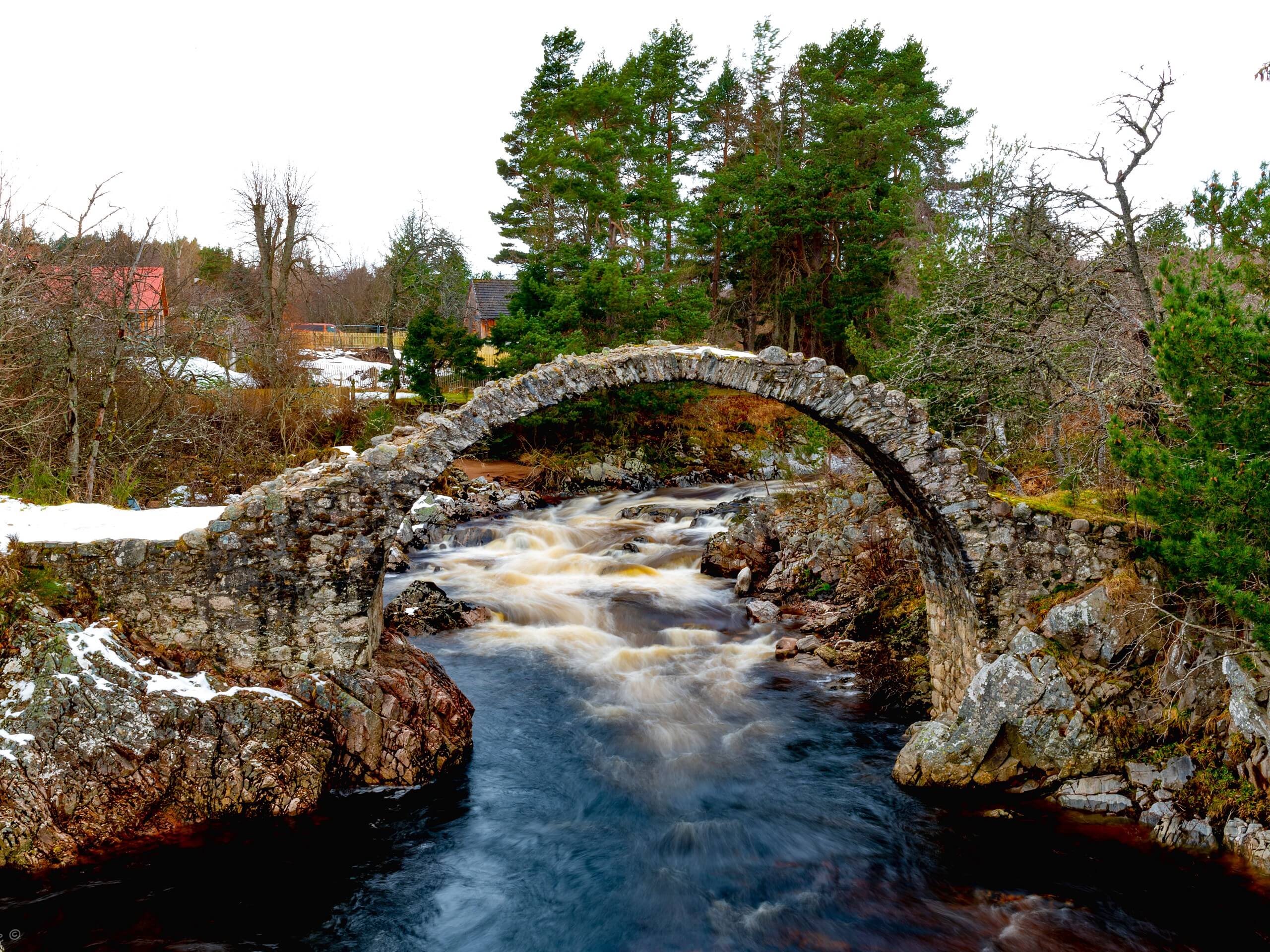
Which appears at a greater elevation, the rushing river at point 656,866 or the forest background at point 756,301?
the forest background at point 756,301

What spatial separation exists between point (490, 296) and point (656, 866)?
1634 inches


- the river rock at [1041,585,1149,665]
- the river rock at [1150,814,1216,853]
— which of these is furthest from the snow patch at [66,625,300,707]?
the river rock at [1150,814,1216,853]

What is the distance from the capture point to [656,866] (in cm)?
671

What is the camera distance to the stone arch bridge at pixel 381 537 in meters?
6.86

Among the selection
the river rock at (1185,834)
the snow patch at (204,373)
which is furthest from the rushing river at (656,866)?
the snow patch at (204,373)

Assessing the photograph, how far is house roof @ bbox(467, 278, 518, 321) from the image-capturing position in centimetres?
4325

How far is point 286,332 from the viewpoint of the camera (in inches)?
947

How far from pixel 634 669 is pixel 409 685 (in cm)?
401

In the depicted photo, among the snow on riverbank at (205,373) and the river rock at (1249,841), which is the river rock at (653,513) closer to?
the snow on riverbank at (205,373)

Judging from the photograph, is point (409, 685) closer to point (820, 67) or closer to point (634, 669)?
point (634, 669)

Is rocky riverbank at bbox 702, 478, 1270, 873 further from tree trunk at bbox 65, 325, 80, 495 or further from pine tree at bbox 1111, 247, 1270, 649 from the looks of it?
tree trunk at bbox 65, 325, 80, 495

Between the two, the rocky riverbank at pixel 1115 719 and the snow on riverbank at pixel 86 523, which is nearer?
the rocky riverbank at pixel 1115 719

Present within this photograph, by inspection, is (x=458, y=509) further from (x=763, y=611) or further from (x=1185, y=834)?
(x=1185, y=834)

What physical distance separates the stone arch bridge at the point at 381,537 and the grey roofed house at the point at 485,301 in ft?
119
